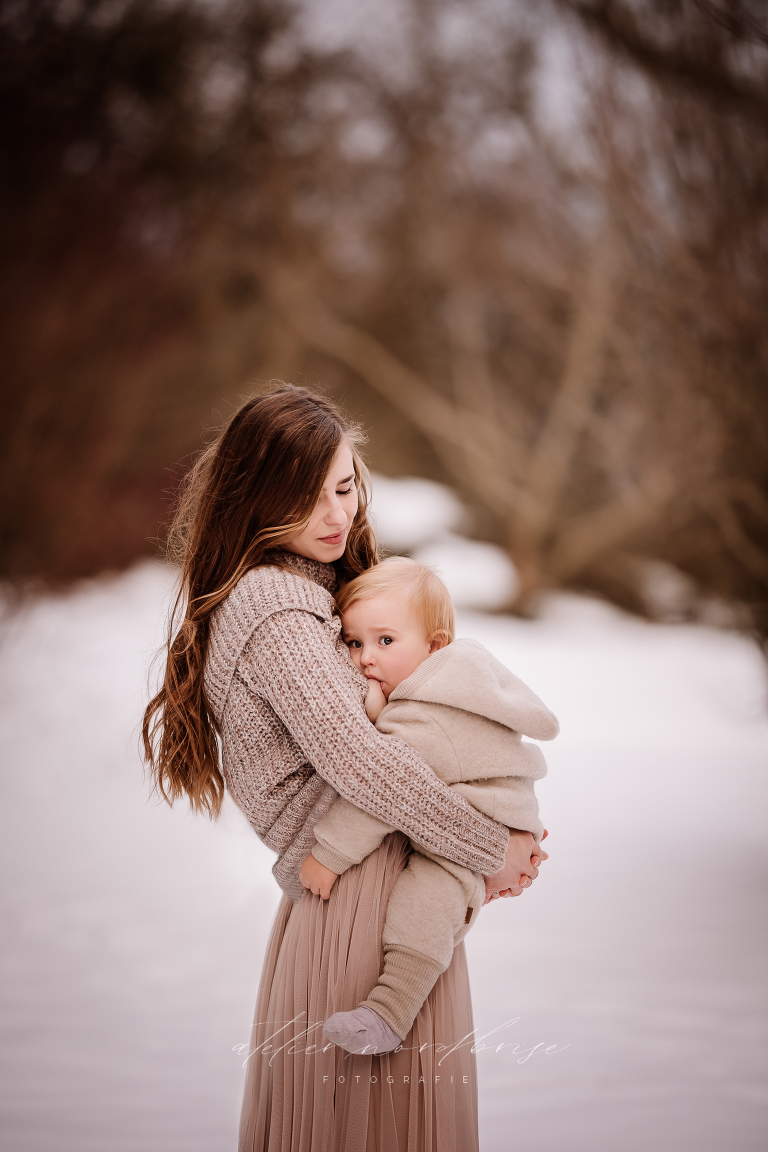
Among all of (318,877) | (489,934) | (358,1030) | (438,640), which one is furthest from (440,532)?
(358,1030)

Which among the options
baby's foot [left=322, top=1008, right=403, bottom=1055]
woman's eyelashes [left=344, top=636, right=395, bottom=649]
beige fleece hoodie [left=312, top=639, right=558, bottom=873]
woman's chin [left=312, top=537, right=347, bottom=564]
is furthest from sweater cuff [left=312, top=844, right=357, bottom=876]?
woman's chin [left=312, top=537, right=347, bottom=564]

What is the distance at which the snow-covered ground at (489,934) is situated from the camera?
2.33m

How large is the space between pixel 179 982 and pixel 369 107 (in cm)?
589

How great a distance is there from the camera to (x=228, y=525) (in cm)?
146

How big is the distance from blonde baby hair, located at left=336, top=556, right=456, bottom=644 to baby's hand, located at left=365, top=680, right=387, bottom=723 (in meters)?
0.12

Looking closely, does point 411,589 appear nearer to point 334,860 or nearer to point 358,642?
point 358,642

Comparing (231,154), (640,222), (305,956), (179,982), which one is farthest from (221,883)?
(231,154)

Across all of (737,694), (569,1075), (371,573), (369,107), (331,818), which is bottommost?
(569,1075)

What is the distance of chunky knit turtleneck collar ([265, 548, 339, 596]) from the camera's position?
1475mm

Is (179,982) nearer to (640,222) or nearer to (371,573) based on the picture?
(371,573)

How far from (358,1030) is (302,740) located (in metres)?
0.37

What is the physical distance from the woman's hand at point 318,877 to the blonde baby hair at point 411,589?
384 millimetres

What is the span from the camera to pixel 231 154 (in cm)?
616

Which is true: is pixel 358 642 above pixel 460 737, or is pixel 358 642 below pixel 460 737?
above
